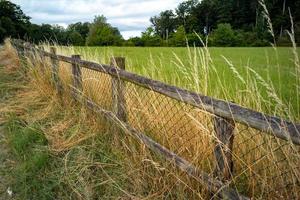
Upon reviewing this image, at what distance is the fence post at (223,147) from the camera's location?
2.40 metres

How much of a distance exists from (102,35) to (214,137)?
76027mm

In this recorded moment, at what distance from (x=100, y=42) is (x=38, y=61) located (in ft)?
202

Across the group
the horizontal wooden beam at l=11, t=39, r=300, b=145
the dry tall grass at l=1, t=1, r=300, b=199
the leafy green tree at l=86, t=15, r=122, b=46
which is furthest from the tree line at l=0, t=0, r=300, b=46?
the horizontal wooden beam at l=11, t=39, r=300, b=145

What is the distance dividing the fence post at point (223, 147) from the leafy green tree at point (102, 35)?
1934 inches

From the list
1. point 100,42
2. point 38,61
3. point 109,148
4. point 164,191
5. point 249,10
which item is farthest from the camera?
point 249,10

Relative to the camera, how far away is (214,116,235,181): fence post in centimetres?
240

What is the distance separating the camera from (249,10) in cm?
8188

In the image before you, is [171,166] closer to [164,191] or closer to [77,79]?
[164,191]

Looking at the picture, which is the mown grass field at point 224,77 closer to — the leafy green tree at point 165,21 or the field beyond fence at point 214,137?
the field beyond fence at point 214,137

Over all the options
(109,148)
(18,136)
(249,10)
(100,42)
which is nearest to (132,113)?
(109,148)

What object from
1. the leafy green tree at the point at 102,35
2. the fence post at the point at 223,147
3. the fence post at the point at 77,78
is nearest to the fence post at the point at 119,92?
the fence post at the point at 77,78

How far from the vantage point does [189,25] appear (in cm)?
7344

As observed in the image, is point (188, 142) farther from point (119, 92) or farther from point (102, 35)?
point (102, 35)

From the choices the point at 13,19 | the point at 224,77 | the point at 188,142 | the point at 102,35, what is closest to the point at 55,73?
the point at 224,77
